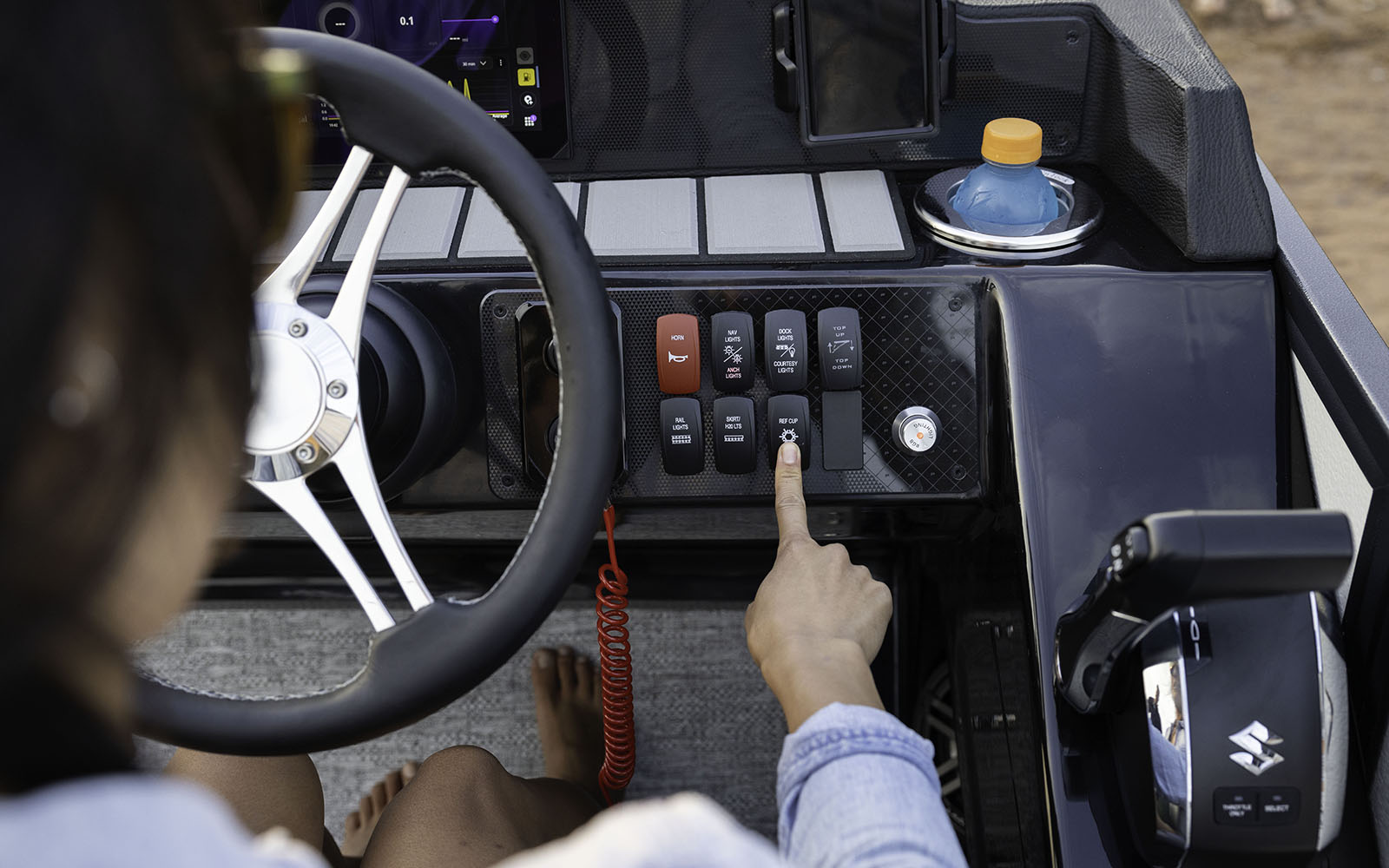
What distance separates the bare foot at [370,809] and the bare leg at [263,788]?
26cm

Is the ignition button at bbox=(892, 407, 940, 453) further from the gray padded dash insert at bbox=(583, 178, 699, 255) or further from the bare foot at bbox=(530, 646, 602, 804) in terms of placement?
the bare foot at bbox=(530, 646, 602, 804)

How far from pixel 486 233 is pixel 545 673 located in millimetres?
586

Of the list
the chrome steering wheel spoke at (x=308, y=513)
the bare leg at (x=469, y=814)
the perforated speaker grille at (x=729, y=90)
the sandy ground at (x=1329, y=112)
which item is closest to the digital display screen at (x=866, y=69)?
the perforated speaker grille at (x=729, y=90)

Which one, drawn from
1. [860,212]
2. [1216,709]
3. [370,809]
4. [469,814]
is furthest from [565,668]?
[1216,709]

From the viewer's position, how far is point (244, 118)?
34cm

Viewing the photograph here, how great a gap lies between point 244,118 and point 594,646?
3.31 feet

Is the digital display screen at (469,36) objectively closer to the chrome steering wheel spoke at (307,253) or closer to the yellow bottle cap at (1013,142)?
the chrome steering wheel spoke at (307,253)

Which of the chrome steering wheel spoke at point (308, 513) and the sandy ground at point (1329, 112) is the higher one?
the chrome steering wheel spoke at point (308, 513)

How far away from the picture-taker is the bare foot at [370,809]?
123 centimetres

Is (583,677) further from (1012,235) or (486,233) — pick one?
(1012,235)

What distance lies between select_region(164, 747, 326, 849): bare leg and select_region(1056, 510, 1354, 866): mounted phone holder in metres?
0.68

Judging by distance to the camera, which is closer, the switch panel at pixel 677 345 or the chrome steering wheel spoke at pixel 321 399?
the chrome steering wheel spoke at pixel 321 399

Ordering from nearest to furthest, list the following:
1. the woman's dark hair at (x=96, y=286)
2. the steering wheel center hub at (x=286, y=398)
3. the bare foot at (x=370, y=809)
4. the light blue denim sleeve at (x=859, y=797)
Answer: the woman's dark hair at (x=96, y=286)
the light blue denim sleeve at (x=859, y=797)
the steering wheel center hub at (x=286, y=398)
the bare foot at (x=370, y=809)

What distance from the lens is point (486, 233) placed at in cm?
90
